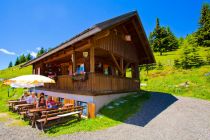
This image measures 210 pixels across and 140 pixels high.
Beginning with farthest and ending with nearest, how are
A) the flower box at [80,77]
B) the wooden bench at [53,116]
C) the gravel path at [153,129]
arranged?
the flower box at [80,77] < the wooden bench at [53,116] < the gravel path at [153,129]

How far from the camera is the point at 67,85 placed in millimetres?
12805

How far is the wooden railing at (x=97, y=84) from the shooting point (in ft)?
33.6

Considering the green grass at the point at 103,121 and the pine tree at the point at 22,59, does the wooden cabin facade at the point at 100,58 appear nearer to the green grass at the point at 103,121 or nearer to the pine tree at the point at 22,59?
the green grass at the point at 103,121

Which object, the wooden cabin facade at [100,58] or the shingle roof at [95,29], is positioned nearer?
the shingle roof at [95,29]

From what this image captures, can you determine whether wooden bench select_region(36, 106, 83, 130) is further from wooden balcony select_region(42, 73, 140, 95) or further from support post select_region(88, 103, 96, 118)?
wooden balcony select_region(42, 73, 140, 95)

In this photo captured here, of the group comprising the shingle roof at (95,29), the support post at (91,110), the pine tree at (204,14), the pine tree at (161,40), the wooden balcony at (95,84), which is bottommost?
the support post at (91,110)

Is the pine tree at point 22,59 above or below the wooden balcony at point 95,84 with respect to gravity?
above

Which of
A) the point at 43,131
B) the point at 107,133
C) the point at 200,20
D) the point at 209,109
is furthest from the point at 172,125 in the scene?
the point at 200,20

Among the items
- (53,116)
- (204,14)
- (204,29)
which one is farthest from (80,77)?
(204,14)

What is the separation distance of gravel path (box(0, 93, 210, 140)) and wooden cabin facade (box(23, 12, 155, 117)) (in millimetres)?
2960

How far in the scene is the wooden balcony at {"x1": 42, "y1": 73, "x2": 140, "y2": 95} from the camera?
1022cm

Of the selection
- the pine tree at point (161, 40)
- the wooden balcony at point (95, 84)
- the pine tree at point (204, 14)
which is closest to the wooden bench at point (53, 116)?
the wooden balcony at point (95, 84)

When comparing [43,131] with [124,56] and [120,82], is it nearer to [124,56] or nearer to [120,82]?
[120,82]

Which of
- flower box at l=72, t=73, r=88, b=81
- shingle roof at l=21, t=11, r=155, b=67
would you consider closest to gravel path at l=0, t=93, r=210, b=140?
flower box at l=72, t=73, r=88, b=81
